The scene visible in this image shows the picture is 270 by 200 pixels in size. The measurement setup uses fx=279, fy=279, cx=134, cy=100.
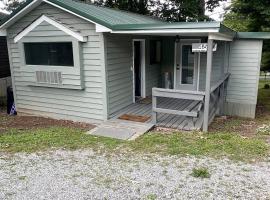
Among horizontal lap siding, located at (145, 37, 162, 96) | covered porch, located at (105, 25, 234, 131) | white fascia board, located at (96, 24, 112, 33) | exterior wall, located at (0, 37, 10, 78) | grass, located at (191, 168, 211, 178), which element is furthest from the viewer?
exterior wall, located at (0, 37, 10, 78)

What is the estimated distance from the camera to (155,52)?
34.5ft

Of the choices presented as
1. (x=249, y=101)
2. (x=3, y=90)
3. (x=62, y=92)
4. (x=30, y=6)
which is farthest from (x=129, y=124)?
(x=3, y=90)

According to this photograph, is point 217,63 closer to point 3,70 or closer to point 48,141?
point 48,141

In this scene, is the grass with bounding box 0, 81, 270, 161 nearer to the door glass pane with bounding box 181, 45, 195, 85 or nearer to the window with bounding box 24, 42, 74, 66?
the window with bounding box 24, 42, 74, 66

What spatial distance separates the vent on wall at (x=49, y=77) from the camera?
299 inches

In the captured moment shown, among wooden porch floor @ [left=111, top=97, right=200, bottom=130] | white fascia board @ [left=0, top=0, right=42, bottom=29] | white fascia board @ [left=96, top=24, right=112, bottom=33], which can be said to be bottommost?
wooden porch floor @ [left=111, top=97, right=200, bottom=130]

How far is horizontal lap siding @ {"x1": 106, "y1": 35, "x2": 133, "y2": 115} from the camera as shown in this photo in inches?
290

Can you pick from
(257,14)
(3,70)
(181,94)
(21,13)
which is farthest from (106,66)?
(3,70)

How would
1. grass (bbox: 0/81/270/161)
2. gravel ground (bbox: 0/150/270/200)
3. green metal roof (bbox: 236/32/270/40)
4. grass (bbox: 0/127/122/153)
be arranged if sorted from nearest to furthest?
gravel ground (bbox: 0/150/270/200) → grass (bbox: 0/81/270/161) → grass (bbox: 0/127/122/153) → green metal roof (bbox: 236/32/270/40)

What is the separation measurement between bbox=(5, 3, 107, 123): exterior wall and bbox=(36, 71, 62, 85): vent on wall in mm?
325

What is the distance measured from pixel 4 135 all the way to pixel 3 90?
6809 millimetres

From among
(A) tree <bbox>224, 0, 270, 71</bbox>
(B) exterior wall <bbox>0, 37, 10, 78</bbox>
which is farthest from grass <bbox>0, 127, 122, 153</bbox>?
(A) tree <bbox>224, 0, 270, 71</bbox>

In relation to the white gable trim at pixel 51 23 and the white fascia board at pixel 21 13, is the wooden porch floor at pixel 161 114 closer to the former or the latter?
the white gable trim at pixel 51 23

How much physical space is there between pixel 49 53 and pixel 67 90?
1.11m
